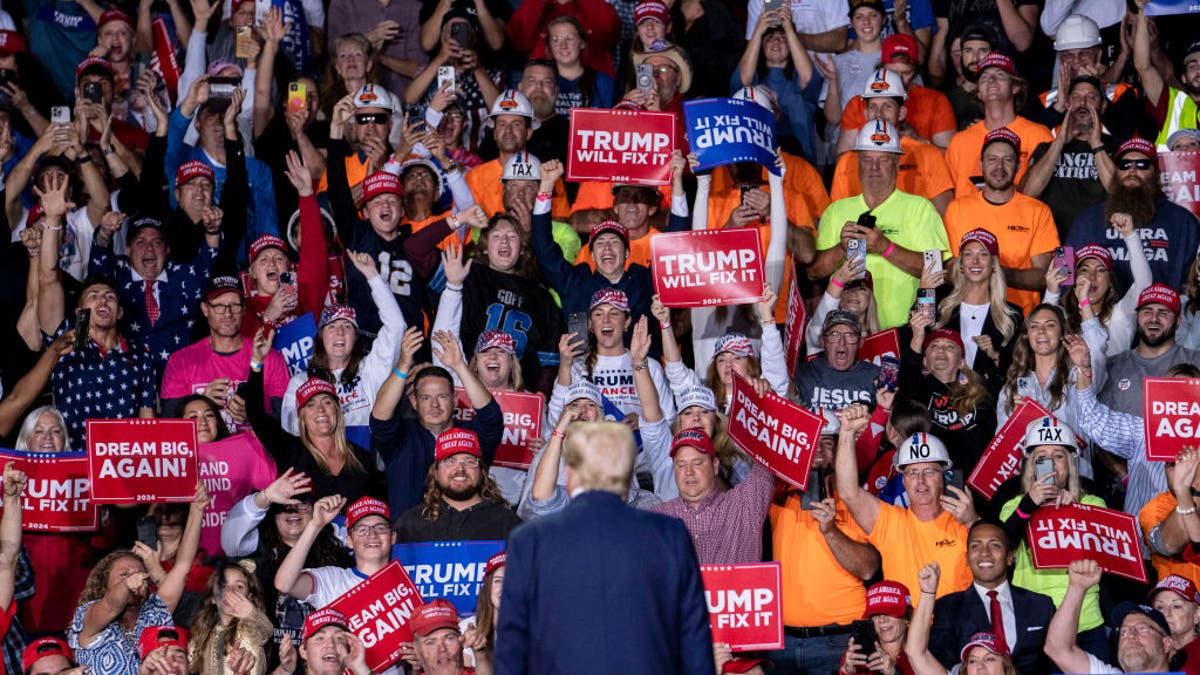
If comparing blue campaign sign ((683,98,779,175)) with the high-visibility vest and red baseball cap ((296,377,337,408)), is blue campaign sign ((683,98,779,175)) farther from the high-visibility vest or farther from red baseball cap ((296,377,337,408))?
the high-visibility vest

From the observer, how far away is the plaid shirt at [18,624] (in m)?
9.88

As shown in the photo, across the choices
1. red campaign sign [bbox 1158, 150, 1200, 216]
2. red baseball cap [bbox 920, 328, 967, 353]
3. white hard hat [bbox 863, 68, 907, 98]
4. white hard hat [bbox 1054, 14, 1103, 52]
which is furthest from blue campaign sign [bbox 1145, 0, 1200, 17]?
red baseball cap [bbox 920, 328, 967, 353]

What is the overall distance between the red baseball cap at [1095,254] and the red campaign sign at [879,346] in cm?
106

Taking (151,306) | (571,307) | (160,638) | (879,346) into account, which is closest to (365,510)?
(160,638)

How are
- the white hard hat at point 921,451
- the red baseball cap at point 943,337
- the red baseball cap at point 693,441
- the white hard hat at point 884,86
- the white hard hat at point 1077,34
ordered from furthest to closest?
the white hard hat at point 1077,34, the white hard hat at point 884,86, the red baseball cap at point 943,337, the white hard hat at point 921,451, the red baseball cap at point 693,441

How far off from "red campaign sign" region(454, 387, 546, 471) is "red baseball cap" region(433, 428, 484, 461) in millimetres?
671

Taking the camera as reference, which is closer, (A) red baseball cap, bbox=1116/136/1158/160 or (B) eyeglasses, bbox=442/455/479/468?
(B) eyeglasses, bbox=442/455/479/468

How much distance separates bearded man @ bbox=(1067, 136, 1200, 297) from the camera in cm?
1212

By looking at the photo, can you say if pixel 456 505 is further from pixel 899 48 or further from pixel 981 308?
pixel 899 48

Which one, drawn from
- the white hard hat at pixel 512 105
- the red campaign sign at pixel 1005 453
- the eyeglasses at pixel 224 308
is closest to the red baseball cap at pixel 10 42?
the white hard hat at pixel 512 105

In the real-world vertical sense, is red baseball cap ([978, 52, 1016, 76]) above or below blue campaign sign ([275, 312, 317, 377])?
above

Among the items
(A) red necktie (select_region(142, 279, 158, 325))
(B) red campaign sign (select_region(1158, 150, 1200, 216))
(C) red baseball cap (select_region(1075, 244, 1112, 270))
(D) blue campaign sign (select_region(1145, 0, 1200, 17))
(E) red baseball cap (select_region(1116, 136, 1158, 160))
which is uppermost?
(D) blue campaign sign (select_region(1145, 0, 1200, 17))

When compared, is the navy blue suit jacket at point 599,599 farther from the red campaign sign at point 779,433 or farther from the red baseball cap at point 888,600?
the red campaign sign at point 779,433

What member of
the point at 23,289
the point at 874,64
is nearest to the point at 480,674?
the point at 23,289
